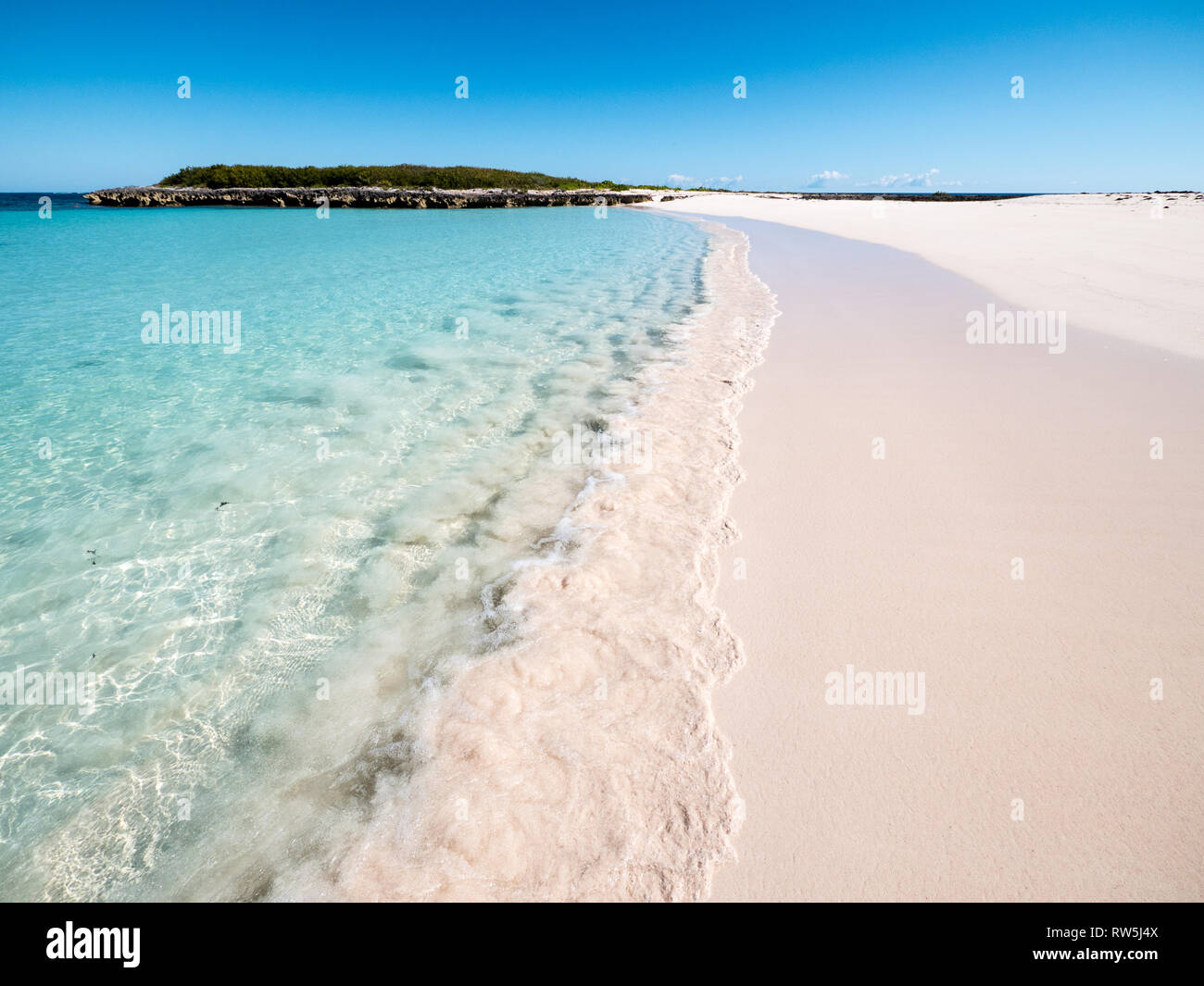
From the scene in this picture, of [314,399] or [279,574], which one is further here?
[314,399]

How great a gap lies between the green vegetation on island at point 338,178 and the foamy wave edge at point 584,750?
77.8 meters

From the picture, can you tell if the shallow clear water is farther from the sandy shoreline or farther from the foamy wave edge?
the sandy shoreline

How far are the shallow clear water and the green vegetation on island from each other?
6965cm

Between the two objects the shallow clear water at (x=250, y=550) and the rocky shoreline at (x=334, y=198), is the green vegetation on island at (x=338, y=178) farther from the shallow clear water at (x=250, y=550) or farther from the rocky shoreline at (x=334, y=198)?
the shallow clear water at (x=250, y=550)

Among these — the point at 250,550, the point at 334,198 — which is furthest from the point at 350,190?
the point at 250,550

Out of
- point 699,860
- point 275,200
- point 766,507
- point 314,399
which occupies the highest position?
point 275,200

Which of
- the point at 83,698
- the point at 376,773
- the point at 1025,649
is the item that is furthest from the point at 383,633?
the point at 1025,649

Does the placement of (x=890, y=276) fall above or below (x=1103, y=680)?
above

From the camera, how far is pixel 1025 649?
11.2 feet

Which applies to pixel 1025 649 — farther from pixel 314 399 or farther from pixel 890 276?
pixel 890 276

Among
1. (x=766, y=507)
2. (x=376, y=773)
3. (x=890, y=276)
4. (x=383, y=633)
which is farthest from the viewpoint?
(x=890, y=276)

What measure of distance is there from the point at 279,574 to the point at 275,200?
7241cm

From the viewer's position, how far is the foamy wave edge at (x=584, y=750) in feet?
8.21
